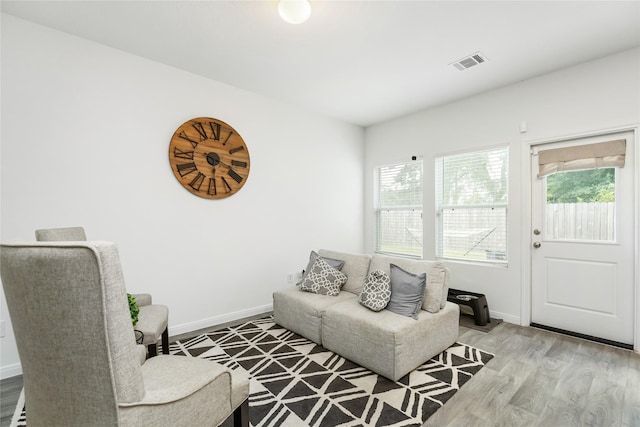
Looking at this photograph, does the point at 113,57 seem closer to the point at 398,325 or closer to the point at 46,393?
the point at 46,393

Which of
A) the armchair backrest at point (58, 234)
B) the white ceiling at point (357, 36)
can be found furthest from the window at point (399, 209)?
the armchair backrest at point (58, 234)

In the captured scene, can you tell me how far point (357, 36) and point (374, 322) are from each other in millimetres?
2363

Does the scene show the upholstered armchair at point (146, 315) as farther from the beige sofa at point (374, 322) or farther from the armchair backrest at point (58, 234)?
the beige sofa at point (374, 322)

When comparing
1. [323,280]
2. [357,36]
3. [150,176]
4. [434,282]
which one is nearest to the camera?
[357,36]

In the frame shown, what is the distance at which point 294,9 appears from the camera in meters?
1.94

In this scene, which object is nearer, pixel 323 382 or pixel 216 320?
pixel 323 382

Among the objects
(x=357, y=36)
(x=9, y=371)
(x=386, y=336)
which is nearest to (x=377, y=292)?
(x=386, y=336)

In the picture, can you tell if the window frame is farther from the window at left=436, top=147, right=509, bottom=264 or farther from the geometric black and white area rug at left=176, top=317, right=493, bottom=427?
the geometric black and white area rug at left=176, top=317, right=493, bottom=427

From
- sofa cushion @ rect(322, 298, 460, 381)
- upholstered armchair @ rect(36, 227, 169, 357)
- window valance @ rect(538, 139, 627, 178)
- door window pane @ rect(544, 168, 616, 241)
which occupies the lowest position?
sofa cushion @ rect(322, 298, 460, 381)

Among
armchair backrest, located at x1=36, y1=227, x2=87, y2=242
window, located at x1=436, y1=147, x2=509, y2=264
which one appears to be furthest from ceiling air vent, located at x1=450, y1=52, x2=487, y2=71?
armchair backrest, located at x1=36, y1=227, x2=87, y2=242

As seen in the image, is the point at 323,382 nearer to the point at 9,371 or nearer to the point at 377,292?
the point at 377,292

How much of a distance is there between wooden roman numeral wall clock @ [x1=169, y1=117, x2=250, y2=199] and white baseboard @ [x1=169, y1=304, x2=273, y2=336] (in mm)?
1363

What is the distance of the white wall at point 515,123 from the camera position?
110 inches

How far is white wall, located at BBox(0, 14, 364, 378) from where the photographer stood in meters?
2.29
